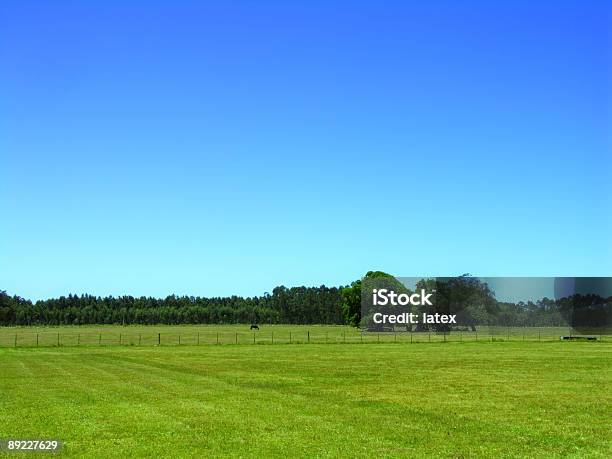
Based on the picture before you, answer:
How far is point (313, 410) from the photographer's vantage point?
26.2m

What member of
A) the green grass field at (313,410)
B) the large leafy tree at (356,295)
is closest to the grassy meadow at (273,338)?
the large leafy tree at (356,295)

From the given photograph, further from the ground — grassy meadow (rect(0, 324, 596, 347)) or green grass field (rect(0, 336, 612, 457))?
green grass field (rect(0, 336, 612, 457))

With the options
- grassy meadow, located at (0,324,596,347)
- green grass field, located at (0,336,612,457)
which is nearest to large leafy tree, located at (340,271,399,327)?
grassy meadow, located at (0,324,596,347)

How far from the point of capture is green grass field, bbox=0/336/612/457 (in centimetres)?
1958

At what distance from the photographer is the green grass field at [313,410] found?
19578 millimetres

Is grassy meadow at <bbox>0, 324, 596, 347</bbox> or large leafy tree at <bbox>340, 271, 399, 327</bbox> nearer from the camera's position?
grassy meadow at <bbox>0, 324, 596, 347</bbox>

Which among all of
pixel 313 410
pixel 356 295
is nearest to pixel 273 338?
pixel 356 295

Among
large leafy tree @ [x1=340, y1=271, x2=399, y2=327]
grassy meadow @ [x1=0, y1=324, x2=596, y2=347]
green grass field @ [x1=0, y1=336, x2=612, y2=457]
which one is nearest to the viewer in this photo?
green grass field @ [x1=0, y1=336, x2=612, y2=457]

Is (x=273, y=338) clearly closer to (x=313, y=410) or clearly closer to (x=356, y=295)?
(x=356, y=295)

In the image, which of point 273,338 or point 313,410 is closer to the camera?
point 313,410

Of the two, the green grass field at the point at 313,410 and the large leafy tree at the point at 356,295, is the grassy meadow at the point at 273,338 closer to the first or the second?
the large leafy tree at the point at 356,295

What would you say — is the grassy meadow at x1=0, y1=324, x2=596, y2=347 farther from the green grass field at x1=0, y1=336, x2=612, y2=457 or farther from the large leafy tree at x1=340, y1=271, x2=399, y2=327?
the green grass field at x1=0, y1=336, x2=612, y2=457

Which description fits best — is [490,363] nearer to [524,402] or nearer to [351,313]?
[524,402]

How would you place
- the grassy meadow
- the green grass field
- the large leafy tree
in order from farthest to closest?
the large leafy tree
the grassy meadow
the green grass field
